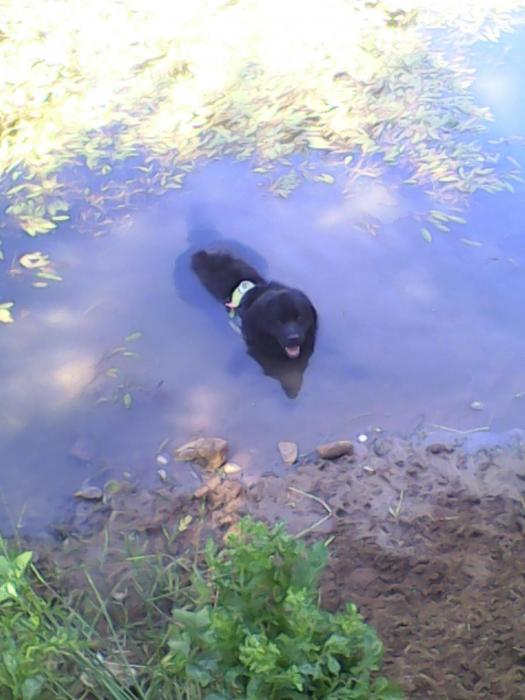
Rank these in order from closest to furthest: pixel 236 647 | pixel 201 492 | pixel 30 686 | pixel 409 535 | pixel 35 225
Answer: pixel 236 647 → pixel 30 686 → pixel 409 535 → pixel 201 492 → pixel 35 225

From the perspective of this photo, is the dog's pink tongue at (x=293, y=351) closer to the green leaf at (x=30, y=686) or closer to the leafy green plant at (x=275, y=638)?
the leafy green plant at (x=275, y=638)

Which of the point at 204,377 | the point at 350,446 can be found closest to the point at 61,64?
the point at 204,377

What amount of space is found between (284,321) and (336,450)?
79 centimetres

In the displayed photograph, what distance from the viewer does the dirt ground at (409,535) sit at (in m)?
2.43

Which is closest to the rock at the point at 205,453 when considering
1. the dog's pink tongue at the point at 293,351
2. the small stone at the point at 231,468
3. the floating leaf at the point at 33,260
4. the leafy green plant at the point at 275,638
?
the small stone at the point at 231,468

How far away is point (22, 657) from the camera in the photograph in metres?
2.04

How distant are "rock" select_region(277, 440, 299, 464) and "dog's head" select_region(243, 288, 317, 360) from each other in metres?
0.56

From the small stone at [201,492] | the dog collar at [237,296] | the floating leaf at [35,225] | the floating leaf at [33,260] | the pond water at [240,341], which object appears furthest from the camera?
the floating leaf at [35,225]

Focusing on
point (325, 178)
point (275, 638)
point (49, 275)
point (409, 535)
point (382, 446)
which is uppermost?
point (275, 638)

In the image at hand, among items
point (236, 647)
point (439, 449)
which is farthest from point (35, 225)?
point (236, 647)

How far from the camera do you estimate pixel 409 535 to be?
287 centimetres

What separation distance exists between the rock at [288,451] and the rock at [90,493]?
747 mm

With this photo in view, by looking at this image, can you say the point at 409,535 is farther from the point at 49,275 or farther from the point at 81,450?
the point at 49,275

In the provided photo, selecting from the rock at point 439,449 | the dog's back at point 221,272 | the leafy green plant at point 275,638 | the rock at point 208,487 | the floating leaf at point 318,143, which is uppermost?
the leafy green plant at point 275,638
